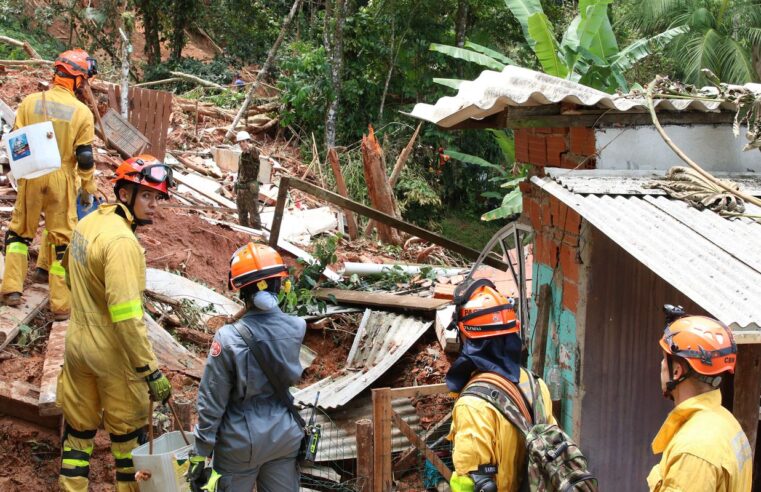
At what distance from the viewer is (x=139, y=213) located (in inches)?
200

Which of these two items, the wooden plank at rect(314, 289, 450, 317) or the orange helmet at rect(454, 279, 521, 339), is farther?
the wooden plank at rect(314, 289, 450, 317)

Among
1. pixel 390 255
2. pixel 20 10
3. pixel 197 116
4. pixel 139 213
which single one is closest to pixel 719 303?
pixel 139 213

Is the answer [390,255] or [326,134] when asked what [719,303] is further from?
[326,134]

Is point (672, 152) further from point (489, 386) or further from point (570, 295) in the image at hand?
point (489, 386)

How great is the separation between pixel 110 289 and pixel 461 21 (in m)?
14.4

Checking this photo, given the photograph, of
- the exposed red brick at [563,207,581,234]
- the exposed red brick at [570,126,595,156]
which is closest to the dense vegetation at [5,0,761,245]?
the exposed red brick at [570,126,595,156]

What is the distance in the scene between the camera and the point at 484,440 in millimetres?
3201

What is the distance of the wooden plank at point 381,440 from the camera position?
5.23 metres

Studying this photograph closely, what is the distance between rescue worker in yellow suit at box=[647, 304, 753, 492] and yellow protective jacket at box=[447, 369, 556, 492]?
1.85ft

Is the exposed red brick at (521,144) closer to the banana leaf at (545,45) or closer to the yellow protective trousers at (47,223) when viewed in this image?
the banana leaf at (545,45)

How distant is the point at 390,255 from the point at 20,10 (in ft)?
50.3

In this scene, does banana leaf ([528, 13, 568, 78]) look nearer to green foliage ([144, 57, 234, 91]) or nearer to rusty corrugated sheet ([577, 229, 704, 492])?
rusty corrugated sheet ([577, 229, 704, 492])

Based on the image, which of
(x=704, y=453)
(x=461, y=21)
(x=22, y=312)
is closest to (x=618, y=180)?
(x=704, y=453)

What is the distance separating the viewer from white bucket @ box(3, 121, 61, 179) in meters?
6.46
